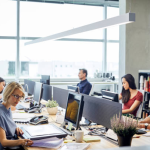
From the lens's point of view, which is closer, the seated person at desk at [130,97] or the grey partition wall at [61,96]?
the grey partition wall at [61,96]

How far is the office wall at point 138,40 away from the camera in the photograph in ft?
17.1

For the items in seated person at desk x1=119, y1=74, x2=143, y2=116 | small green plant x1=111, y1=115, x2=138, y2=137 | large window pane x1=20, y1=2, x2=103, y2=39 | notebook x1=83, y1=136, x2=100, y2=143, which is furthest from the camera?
large window pane x1=20, y1=2, x2=103, y2=39

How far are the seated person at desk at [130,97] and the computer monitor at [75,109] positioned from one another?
57.0 inches

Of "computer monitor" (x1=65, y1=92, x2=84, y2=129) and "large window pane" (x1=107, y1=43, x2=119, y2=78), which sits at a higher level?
"large window pane" (x1=107, y1=43, x2=119, y2=78)

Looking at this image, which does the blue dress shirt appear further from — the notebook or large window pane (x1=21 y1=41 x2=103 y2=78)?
the notebook

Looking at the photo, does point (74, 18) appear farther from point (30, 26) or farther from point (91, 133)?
point (91, 133)

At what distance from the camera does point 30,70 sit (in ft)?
25.0

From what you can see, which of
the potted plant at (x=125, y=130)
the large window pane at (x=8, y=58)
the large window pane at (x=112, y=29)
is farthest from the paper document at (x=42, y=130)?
the large window pane at (x=112, y=29)

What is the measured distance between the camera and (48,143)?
2.12 m

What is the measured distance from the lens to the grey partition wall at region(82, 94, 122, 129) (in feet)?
7.76

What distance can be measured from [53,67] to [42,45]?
747mm

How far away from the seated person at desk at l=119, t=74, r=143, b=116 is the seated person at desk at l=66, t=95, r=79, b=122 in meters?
1.44

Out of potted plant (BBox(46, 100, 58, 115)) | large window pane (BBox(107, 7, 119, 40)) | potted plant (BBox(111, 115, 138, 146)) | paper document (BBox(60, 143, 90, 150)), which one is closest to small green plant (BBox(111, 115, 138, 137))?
potted plant (BBox(111, 115, 138, 146))

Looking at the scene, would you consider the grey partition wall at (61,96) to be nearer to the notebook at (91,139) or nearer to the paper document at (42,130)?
the paper document at (42,130)
